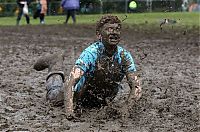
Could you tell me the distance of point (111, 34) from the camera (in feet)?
20.1

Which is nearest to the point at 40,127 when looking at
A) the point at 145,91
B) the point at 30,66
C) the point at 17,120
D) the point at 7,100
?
the point at 17,120

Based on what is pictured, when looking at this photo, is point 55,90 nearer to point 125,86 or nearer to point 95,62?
point 95,62

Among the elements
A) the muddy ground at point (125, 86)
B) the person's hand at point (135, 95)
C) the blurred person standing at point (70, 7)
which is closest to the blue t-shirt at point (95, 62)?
the person's hand at point (135, 95)

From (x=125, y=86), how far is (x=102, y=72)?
2.73 m

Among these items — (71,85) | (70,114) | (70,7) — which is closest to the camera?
(70,114)

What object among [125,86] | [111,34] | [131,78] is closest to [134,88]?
[131,78]

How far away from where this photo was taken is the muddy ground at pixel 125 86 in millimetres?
5910

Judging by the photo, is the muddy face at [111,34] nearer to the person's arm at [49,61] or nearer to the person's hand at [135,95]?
the person's hand at [135,95]

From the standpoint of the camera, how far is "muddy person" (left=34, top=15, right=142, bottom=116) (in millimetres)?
6137

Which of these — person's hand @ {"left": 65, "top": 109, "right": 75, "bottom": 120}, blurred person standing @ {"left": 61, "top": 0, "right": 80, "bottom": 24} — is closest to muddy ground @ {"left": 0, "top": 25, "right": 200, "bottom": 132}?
person's hand @ {"left": 65, "top": 109, "right": 75, "bottom": 120}

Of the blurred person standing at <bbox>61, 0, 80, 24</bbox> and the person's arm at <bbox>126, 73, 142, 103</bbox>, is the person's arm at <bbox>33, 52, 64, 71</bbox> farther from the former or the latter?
the blurred person standing at <bbox>61, 0, 80, 24</bbox>

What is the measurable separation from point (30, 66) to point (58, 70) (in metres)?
3.54

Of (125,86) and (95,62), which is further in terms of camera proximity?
(125,86)

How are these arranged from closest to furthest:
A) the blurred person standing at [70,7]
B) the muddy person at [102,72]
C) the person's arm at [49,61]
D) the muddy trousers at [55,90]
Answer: the muddy person at [102,72], the muddy trousers at [55,90], the person's arm at [49,61], the blurred person standing at [70,7]
